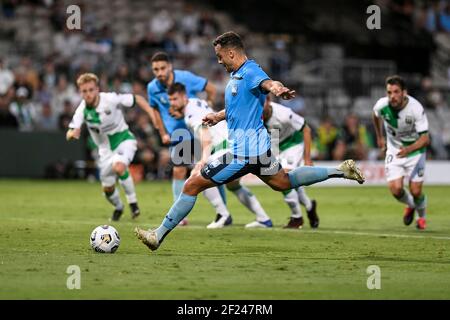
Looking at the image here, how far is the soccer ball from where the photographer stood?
11500 mm

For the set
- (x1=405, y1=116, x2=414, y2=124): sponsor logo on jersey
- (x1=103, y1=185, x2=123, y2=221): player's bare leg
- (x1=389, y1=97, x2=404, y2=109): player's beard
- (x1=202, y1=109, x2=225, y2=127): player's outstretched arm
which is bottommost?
(x1=103, y1=185, x2=123, y2=221): player's bare leg

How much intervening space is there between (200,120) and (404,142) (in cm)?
331

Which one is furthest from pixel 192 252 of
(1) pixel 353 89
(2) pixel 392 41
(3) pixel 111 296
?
(2) pixel 392 41

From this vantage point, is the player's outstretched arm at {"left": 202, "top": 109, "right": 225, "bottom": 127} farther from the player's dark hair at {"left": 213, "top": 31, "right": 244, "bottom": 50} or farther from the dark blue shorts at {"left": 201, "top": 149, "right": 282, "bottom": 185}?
the player's dark hair at {"left": 213, "top": 31, "right": 244, "bottom": 50}

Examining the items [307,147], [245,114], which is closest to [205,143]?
[307,147]

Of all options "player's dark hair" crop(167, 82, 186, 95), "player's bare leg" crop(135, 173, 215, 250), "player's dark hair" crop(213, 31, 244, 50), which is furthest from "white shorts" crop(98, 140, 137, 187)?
"player's dark hair" crop(213, 31, 244, 50)

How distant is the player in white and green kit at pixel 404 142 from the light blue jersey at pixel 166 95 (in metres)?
3.01

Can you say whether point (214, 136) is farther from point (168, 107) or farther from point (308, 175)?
point (308, 175)

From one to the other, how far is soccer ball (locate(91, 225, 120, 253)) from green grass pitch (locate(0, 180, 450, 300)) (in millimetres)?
182

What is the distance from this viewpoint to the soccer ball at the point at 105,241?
11.5m

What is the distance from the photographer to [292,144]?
52.0ft

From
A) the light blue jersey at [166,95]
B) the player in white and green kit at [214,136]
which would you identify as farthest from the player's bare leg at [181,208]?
the light blue jersey at [166,95]

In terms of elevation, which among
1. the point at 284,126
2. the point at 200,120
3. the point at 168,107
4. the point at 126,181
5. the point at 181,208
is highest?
the point at 168,107

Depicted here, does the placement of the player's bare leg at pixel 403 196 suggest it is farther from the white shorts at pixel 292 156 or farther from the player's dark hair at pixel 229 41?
the player's dark hair at pixel 229 41
